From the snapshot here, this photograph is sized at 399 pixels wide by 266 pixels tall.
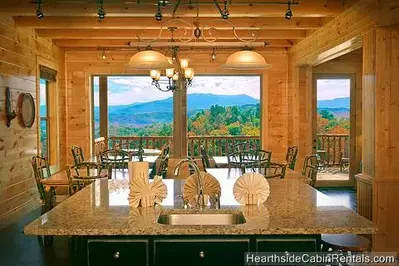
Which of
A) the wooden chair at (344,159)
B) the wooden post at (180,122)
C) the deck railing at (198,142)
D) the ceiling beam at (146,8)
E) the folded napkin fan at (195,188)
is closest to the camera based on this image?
the folded napkin fan at (195,188)

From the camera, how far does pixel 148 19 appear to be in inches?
263

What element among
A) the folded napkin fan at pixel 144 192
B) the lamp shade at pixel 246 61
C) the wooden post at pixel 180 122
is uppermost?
the lamp shade at pixel 246 61

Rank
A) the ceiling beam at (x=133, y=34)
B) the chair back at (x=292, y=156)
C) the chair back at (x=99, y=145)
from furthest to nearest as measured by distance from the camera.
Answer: the chair back at (x=99, y=145), the ceiling beam at (x=133, y=34), the chair back at (x=292, y=156)

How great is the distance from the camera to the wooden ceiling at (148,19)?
5.76 m

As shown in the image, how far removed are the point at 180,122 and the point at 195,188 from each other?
20.1 ft

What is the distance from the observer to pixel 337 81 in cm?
908

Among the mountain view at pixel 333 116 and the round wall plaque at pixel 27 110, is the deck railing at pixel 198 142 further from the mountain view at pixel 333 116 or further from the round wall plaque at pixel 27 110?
the round wall plaque at pixel 27 110

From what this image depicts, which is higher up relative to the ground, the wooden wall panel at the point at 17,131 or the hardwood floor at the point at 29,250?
the wooden wall panel at the point at 17,131

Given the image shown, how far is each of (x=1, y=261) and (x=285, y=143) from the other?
588 cm

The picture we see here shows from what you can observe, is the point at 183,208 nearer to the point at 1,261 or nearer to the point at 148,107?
the point at 1,261

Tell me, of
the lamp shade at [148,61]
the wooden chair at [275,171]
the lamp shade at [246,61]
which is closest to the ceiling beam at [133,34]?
the wooden chair at [275,171]

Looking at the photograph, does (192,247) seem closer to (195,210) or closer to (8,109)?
(195,210)

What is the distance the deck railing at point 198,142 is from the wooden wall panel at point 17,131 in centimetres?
349

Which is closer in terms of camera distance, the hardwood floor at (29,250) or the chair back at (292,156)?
the hardwood floor at (29,250)
